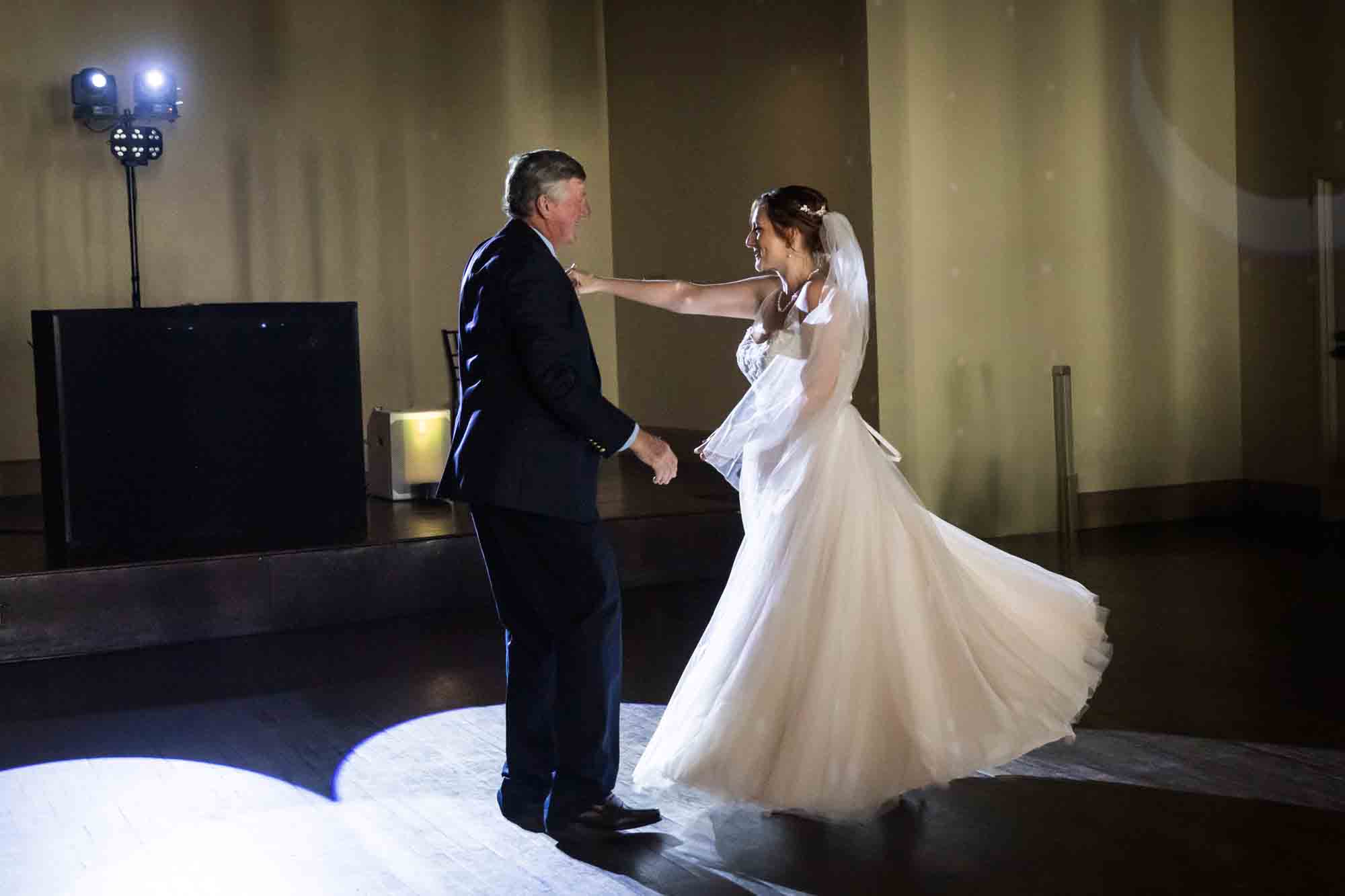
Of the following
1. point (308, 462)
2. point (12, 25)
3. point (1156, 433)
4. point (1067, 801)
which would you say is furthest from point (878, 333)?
point (12, 25)

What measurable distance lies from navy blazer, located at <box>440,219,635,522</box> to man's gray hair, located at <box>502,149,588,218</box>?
42mm

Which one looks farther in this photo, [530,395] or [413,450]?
[413,450]

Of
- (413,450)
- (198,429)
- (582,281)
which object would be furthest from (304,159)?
(582,281)

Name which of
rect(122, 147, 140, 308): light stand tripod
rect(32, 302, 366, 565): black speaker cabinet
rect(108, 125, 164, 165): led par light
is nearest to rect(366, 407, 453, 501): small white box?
rect(32, 302, 366, 565): black speaker cabinet

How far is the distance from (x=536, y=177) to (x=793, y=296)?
775 millimetres

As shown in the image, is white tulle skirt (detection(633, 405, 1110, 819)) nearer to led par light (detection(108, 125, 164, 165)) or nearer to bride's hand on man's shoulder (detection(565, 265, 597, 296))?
bride's hand on man's shoulder (detection(565, 265, 597, 296))

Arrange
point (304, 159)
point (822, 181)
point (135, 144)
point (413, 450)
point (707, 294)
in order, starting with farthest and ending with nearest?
point (304, 159) < point (135, 144) < point (822, 181) < point (413, 450) < point (707, 294)

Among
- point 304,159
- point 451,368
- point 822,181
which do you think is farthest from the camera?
point 451,368

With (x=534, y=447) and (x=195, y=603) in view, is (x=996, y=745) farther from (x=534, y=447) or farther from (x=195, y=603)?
(x=195, y=603)

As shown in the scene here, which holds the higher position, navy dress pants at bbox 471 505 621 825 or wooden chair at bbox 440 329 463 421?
wooden chair at bbox 440 329 463 421

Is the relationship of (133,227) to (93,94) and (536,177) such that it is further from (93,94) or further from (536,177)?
(536,177)

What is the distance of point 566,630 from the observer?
3.33 metres

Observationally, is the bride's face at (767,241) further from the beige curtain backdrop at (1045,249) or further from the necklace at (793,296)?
the beige curtain backdrop at (1045,249)

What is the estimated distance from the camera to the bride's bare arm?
3.92 m
